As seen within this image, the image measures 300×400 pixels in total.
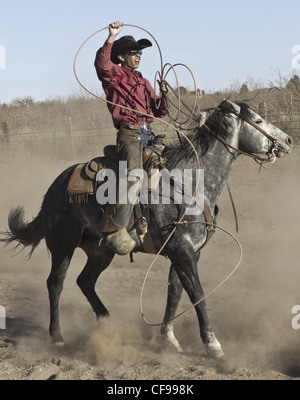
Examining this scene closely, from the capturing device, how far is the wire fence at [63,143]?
17.1 metres

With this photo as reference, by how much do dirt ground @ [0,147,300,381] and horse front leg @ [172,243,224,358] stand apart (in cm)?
16

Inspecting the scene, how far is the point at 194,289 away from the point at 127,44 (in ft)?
8.27

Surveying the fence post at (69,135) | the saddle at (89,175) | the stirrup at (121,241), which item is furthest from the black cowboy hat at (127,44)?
the fence post at (69,135)

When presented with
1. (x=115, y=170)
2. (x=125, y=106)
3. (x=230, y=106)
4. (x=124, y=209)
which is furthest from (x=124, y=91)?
(x=124, y=209)

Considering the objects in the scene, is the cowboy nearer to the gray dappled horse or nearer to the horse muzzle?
the gray dappled horse

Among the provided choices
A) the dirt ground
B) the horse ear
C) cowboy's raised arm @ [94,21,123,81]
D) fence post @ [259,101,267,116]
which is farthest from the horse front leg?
fence post @ [259,101,267,116]

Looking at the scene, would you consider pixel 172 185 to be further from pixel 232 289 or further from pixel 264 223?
pixel 264 223

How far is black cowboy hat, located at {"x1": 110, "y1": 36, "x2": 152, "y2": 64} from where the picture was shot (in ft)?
17.5

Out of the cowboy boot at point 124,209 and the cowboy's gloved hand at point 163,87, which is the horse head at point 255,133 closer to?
the cowboy's gloved hand at point 163,87

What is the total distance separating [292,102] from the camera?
1645cm

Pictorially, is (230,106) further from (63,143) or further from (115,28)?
(63,143)

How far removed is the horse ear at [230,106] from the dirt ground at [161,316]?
2.32 m

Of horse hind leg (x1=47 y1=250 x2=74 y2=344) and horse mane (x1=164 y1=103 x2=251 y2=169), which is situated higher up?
horse mane (x1=164 y1=103 x2=251 y2=169)

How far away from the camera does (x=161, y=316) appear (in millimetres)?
6508
